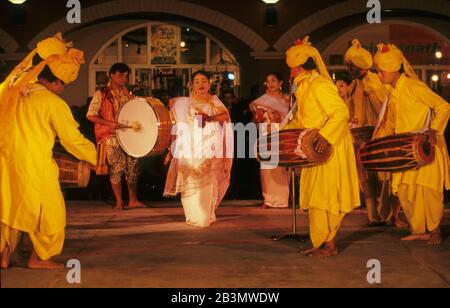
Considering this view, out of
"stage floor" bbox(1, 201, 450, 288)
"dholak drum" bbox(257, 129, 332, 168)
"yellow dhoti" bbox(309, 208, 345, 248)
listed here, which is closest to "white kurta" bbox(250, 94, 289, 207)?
"stage floor" bbox(1, 201, 450, 288)

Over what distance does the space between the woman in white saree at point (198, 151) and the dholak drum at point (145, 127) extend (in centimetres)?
15

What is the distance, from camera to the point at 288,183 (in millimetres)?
13398

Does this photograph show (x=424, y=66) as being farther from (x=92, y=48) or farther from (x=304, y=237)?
(x=304, y=237)

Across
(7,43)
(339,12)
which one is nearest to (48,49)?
(7,43)

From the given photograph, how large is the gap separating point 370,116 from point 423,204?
1863 millimetres

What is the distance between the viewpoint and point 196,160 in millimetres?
11391

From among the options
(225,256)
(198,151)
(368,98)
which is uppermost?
(368,98)

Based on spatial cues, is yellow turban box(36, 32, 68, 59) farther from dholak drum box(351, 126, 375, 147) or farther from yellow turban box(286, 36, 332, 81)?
dholak drum box(351, 126, 375, 147)

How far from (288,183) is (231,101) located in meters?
3.38

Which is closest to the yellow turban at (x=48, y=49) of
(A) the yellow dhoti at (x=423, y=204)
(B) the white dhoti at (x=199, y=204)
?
(B) the white dhoti at (x=199, y=204)

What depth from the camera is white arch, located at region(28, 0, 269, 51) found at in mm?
19422

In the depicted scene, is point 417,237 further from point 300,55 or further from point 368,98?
point 300,55

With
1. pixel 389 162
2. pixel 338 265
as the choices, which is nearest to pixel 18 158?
pixel 338 265

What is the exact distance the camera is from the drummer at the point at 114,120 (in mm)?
12711
